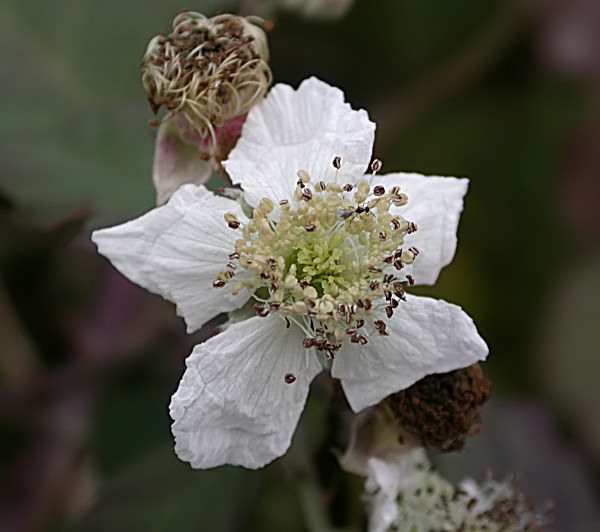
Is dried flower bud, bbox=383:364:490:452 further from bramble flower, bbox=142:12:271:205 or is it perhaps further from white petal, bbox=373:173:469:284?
bramble flower, bbox=142:12:271:205

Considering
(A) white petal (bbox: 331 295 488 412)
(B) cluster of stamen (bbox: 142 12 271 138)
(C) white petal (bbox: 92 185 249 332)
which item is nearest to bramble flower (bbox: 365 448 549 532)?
(A) white petal (bbox: 331 295 488 412)

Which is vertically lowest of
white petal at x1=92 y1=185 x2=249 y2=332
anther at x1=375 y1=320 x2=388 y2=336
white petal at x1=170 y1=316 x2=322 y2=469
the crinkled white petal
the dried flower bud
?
the dried flower bud

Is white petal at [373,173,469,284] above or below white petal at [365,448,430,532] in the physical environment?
above

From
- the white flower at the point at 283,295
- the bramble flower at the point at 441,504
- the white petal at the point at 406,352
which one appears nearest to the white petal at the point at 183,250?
the white flower at the point at 283,295

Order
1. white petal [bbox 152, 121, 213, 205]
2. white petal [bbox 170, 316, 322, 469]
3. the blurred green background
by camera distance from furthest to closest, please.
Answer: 1. the blurred green background
2. white petal [bbox 152, 121, 213, 205]
3. white petal [bbox 170, 316, 322, 469]

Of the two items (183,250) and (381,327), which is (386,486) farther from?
(183,250)

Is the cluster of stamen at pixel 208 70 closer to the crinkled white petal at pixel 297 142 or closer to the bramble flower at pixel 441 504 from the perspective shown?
the crinkled white petal at pixel 297 142

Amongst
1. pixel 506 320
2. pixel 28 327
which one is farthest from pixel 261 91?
pixel 506 320
